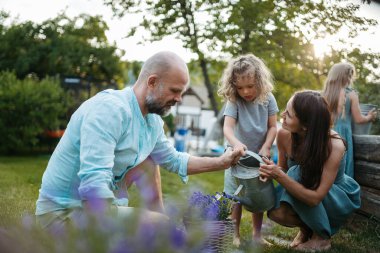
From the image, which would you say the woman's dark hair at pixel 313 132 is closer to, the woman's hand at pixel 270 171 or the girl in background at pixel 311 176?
the girl in background at pixel 311 176

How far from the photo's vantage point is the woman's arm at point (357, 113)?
13.7 feet

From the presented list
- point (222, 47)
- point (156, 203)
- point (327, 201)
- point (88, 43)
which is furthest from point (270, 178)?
point (88, 43)

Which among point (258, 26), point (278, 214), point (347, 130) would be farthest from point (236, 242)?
point (258, 26)

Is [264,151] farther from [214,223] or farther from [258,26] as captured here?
[258,26]

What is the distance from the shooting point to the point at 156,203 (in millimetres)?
2703

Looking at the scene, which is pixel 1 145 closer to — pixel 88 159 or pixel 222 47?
pixel 222 47

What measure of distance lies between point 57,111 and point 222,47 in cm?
356

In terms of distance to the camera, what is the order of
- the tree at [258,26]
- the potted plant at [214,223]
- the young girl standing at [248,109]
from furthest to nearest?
the tree at [258,26] < the young girl standing at [248,109] < the potted plant at [214,223]

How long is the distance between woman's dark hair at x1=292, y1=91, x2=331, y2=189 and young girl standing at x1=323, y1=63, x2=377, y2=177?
1.33 meters

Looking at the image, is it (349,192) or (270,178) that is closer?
(270,178)

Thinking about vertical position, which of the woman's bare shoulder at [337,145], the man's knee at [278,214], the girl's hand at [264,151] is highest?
the woman's bare shoulder at [337,145]

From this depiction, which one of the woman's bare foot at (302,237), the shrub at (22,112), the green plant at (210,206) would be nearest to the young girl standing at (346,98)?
the woman's bare foot at (302,237)

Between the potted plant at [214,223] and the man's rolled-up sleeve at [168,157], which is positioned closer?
the potted plant at [214,223]

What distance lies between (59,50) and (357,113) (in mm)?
8173
